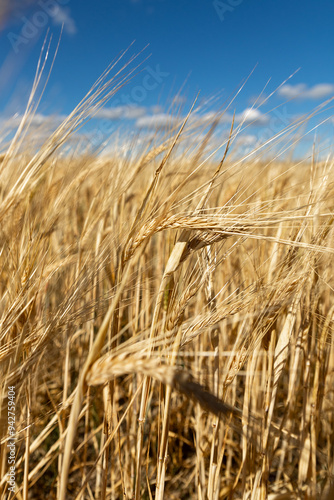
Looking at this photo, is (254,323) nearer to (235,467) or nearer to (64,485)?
(64,485)

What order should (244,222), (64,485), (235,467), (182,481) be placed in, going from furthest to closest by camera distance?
(235,467) → (182,481) → (244,222) → (64,485)

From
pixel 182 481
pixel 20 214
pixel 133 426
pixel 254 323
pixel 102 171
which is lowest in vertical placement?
pixel 182 481

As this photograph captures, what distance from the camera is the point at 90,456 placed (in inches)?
68.6

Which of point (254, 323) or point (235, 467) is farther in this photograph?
point (235, 467)

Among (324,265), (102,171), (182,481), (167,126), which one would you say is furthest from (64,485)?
(102,171)

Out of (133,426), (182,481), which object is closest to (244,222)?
(133,426)

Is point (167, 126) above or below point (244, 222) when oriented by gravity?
above

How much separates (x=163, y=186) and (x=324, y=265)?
0.50 meters

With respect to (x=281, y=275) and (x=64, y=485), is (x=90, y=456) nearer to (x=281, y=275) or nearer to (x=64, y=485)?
(x=64, y=485)

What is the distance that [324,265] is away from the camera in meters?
1.03

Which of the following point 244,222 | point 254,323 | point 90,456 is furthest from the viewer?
point 90,456

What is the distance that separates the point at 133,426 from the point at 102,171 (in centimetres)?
124

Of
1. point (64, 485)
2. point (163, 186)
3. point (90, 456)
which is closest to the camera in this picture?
point (64, 485)

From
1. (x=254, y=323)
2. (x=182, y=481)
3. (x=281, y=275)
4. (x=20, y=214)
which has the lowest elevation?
(x=182, y=481)
